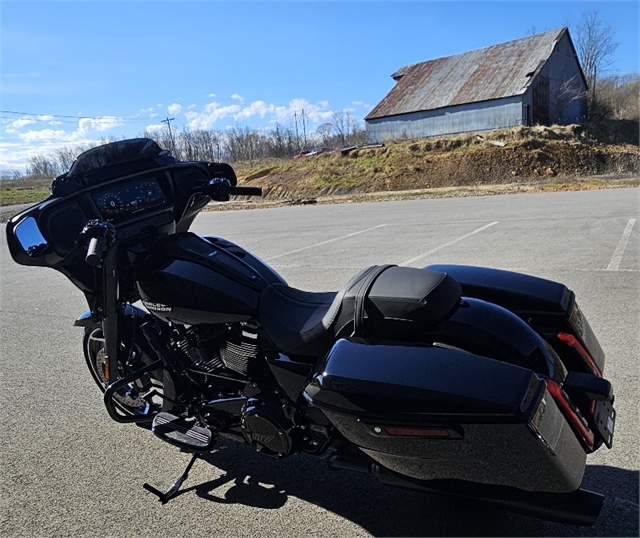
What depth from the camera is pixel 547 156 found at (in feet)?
103

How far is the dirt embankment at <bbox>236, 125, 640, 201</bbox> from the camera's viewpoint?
30062 mm

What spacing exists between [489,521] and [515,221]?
34.0 ft

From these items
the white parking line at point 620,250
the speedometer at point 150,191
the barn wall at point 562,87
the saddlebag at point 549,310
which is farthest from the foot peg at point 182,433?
the barn wall at point 562,87

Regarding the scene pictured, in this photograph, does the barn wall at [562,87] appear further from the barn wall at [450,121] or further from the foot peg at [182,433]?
the foot peg at [182,433]

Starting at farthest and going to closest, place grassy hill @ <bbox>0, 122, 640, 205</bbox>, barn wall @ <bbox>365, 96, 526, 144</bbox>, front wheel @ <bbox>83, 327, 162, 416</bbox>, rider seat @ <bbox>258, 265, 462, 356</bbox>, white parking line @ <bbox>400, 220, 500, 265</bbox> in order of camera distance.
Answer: barn wall @ <bbox>365, 96, 526, 144</bbox>, grassy hill @ <bbox>0, 122, 640, 205</bbox>, white parking line @ <bbox>400, 220, 500, 265</bbox>, front wheel @ <bbox>83, 327, 162, 416</bbox>, rider seat @ <bbox>258, 265, 462, 356</bbox>

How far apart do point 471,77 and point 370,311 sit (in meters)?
44.0

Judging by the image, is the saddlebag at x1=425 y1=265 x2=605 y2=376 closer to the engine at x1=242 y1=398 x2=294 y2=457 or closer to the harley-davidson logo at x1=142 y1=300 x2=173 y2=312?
the engine at x1=242 y1=398 x2=294 y2=457

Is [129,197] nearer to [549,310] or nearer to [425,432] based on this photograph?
[425,432]

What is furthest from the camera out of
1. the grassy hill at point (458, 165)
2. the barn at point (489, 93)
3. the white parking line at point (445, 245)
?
the barn at point (489, 93)

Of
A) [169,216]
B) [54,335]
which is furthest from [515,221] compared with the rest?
[169,216]

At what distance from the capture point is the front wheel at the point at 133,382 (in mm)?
3283

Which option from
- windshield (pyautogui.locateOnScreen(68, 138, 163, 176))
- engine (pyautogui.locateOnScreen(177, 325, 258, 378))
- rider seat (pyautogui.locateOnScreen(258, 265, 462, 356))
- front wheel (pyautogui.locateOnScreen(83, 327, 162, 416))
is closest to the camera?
rider seat (pyautogui.locateOnScreen(258, 265, 462, 356))

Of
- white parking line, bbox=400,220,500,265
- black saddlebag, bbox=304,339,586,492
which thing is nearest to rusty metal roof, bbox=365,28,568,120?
white parking line, bbox=400,220,500,265

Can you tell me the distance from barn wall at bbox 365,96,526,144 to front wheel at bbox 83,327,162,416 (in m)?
38.7
